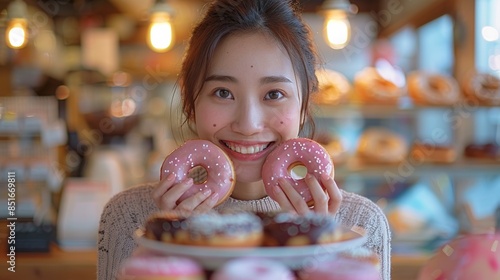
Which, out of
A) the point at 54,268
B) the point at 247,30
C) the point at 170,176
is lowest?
Result: the point at 54,268

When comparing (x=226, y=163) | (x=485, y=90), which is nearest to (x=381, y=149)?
(x=485, y=90)

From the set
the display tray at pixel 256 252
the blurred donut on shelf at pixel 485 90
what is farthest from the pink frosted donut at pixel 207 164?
the blurred donut on shelf at pixel 485 90

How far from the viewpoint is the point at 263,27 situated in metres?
1.60

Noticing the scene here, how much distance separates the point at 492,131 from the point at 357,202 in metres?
3.23

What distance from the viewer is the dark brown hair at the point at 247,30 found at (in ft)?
5.24

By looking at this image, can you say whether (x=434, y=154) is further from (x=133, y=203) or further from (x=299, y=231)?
(x=299, y=231)

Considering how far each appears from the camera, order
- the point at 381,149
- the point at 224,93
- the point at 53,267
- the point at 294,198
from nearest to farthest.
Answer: the point at 294,198 < the point at 224,93 < the point at 53,267 < the point at 381,149

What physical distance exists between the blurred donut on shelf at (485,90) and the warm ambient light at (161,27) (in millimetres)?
2082

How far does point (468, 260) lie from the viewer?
1034 millimetres

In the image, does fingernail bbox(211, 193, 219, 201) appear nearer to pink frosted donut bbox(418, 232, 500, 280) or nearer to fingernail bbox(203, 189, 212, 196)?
fingernail bbox(203, 189, 212, 196)

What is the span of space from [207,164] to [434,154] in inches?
126

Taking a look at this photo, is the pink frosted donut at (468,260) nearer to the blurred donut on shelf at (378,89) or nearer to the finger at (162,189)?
the finger at (162,189)

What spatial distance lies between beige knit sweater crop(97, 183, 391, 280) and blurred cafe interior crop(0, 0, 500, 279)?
75 cm

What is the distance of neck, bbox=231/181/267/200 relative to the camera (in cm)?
178
